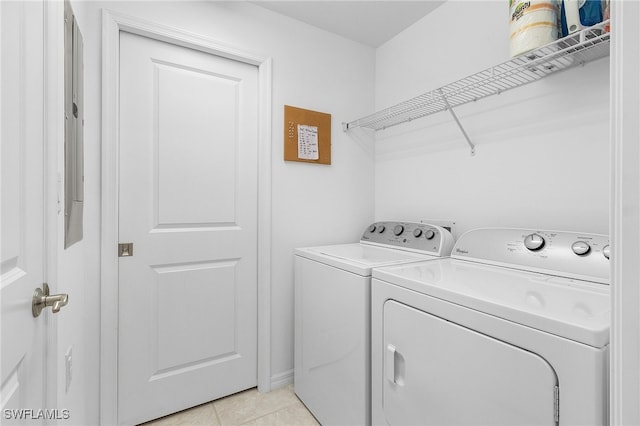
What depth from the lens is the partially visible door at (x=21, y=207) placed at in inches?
24.6

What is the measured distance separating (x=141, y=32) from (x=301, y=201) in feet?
4.27

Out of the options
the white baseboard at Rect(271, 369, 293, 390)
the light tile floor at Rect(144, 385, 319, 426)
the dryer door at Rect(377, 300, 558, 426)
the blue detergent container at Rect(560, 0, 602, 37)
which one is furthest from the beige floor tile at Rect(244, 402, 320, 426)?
the blue detergent container at Rect(560, 0, 602, 37)

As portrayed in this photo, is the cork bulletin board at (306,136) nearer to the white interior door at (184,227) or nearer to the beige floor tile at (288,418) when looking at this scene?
the white interior door at (184,227)

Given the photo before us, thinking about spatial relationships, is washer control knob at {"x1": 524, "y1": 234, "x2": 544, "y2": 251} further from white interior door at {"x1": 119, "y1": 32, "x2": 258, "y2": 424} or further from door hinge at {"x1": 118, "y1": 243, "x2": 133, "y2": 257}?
door hinge at {"x1": 118, "y1": 243, "x2": 133, "y2": 257}

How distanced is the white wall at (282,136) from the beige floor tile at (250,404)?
0.12 m

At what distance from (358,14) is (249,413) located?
2.58 metres

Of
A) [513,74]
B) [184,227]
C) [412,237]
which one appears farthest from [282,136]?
[513,74]

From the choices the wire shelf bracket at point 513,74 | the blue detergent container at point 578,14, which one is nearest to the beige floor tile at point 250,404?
the wire shelf bracket at point 513,74

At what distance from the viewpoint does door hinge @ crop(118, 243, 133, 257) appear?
5.20ft

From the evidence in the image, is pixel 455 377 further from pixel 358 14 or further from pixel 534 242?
pixel 358 14

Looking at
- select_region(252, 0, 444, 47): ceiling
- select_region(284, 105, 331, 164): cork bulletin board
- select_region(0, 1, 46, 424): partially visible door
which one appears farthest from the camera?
select_region(284, 105, 331, 164): cork bulletin board

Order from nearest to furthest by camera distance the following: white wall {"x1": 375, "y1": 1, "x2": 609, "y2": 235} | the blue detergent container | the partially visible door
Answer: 1. the partially visible door
2. the blue detergent container
3. white wall {"x1": 375, "y1": 1, "x2": 609, "y2": 235}

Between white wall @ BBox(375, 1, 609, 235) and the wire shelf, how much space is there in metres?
0.05

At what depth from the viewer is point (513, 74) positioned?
1.42m
